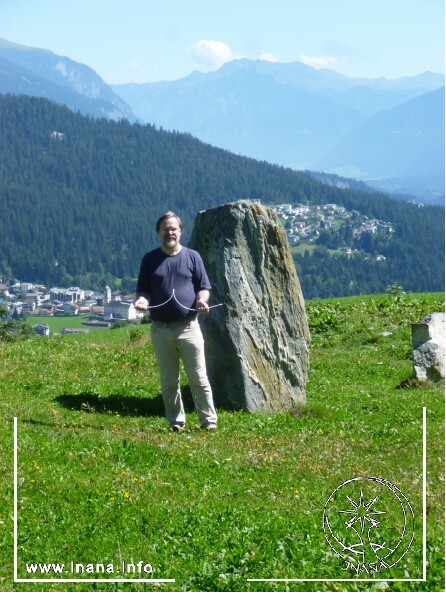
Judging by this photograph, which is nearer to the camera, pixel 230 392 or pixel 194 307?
pixel 194 307

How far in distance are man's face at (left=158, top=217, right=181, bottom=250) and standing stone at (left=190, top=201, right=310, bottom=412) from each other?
2.59 m

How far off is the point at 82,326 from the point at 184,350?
316ft

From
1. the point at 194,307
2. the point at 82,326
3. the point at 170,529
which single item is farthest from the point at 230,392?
the point at 82,326

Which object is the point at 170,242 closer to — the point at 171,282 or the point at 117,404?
the point at 171,282

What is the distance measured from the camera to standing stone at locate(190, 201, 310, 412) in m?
14.5

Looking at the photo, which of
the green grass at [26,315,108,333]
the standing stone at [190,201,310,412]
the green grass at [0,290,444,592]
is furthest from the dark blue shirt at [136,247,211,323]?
the green grass at [26,315,108,333]

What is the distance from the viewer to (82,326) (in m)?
107

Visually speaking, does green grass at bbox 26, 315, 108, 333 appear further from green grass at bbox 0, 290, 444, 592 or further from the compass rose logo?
the compass rose logo

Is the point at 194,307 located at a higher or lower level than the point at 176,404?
higher

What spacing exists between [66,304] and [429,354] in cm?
12775

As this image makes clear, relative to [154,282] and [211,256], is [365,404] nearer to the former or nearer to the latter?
[211,256]

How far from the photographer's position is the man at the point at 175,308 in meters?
12.2

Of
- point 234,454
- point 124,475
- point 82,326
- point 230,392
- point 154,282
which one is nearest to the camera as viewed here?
point 124,475

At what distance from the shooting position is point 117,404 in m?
14.5
